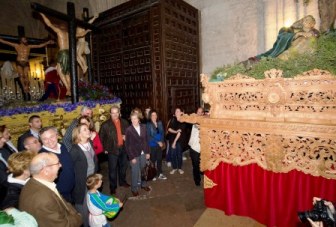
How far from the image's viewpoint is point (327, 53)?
10.4 feet

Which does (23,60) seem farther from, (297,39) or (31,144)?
(297,39)

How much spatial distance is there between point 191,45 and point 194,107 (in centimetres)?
243

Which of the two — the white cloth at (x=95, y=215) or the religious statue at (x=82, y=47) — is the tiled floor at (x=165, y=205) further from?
the religious statue at (x=82, y=47)

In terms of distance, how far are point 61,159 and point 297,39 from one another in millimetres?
4383

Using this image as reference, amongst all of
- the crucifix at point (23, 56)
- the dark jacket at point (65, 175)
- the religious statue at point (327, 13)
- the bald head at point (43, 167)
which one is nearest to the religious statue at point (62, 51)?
the crucifix at point (23, 56)

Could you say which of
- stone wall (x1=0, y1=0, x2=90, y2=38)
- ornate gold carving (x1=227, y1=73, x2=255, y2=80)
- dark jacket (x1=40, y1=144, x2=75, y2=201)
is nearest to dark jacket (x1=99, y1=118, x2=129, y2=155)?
dark jacket (x1=40, y1=144, x2=75, y2=201)

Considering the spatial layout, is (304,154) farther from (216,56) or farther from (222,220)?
(216,56)

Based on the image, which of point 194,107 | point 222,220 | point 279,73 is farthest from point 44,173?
point 194,107

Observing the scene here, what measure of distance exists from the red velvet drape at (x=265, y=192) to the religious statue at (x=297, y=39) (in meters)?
1.99

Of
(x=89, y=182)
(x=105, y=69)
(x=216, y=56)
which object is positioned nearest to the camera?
(x=89, y=182)

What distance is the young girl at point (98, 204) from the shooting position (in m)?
3.24

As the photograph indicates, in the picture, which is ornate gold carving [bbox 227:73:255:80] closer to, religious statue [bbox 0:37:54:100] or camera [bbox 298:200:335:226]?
camera [bbox 298:200:335:226]

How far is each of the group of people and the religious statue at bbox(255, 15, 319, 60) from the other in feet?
8.14

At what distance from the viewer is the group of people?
2.25 meters
